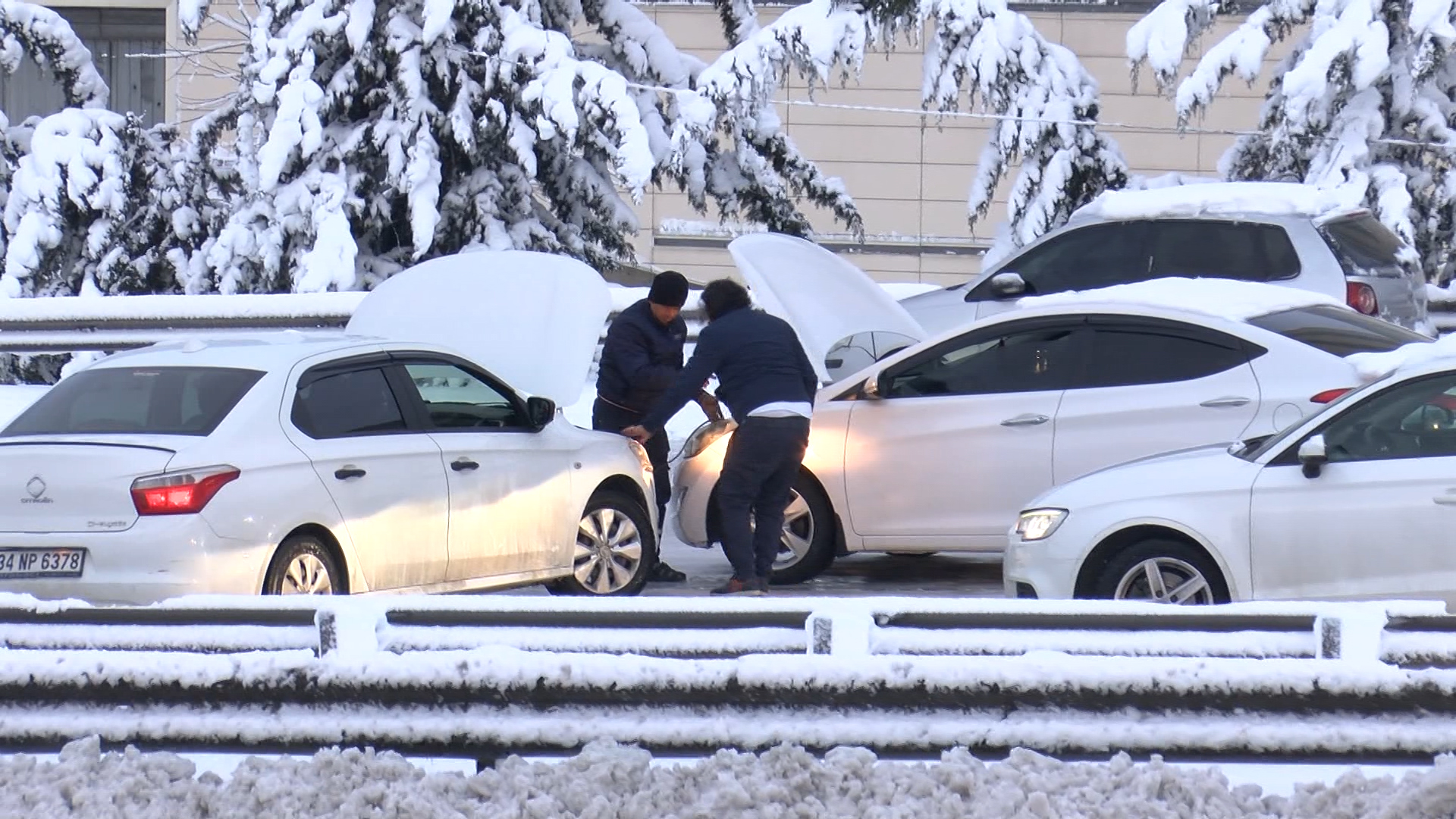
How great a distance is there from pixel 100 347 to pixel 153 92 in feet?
47.9

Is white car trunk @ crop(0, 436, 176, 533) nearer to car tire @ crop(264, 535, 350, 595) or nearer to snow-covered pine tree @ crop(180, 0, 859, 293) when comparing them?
car tire @ crop(264, 535, 350, 595)

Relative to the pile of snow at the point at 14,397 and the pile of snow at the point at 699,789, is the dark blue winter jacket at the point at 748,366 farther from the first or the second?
the pile of snow at the point at 14,397

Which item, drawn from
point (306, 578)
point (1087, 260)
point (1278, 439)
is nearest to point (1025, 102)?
point (1087, 260)

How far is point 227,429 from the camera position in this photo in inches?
310

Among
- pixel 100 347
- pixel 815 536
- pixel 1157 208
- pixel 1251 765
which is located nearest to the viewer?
pixel 1251 765

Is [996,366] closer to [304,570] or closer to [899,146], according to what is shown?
[304,570]

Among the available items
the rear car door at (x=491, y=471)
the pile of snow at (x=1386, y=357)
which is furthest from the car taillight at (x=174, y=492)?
the pile of snow at (x=1386, y=357)

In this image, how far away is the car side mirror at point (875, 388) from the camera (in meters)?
10.5

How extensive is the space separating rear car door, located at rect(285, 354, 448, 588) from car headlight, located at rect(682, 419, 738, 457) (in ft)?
7.49

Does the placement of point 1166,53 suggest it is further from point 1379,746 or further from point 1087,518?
point 1379,746

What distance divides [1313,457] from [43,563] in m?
4.86

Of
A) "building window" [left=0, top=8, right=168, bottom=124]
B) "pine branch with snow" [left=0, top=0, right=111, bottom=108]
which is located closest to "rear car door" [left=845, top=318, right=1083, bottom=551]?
"pine branch with snow" [left=0, top=0, right=111, bottom=108]

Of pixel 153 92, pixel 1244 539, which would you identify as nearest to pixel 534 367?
pixel 1244 539

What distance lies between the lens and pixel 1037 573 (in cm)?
840
